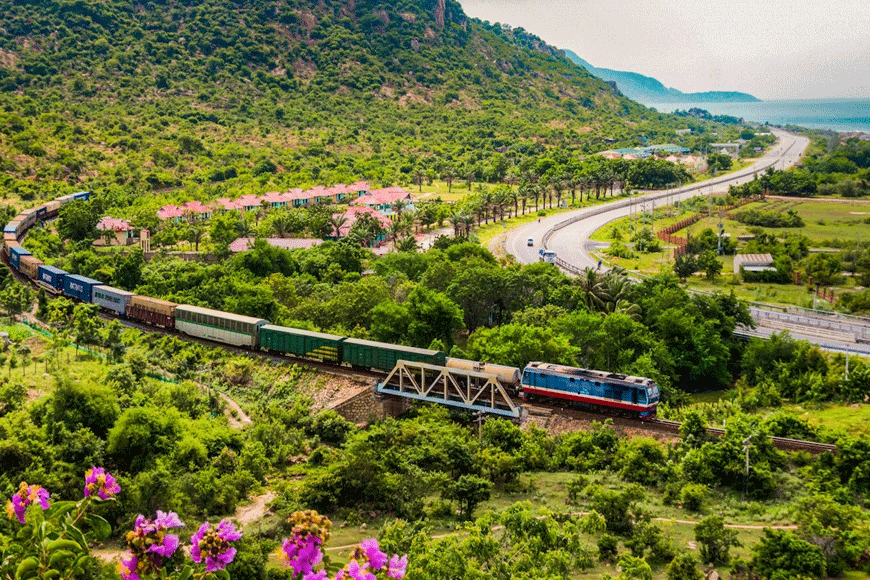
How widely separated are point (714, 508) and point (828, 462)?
548 cm

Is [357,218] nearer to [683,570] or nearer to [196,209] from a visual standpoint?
[196,209]

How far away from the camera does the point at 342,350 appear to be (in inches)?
1772

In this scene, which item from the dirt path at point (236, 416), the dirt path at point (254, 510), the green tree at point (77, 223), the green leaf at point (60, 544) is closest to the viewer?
the green leaf at point (60, 544)

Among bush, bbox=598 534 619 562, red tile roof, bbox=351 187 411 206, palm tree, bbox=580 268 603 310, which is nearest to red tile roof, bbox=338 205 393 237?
red tile roof, bbox=351 187 411 206

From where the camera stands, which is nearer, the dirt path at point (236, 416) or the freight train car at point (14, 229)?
the dirt path at point (236, 416)

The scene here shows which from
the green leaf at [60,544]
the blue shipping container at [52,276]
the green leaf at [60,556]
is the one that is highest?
the green leaf at [60,544]

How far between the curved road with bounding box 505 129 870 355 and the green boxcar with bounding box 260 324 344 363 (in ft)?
92.8

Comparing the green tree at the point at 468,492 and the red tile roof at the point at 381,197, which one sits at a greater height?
the red tile roof at the point at 381,197

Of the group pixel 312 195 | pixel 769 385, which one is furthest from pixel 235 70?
pixel 769 385

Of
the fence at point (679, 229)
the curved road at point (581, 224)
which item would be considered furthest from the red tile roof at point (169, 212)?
the fence at point (679, 229)

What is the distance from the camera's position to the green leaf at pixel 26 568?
750 cm

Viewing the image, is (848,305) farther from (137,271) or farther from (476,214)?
(137,271)

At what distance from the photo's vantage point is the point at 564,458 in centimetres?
3681

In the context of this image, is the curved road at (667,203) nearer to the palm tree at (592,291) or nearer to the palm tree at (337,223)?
the palm tree at (592,291)
